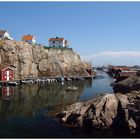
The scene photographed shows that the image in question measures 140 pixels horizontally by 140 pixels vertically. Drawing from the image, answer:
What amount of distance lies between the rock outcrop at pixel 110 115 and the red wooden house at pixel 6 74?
6147 centimetres

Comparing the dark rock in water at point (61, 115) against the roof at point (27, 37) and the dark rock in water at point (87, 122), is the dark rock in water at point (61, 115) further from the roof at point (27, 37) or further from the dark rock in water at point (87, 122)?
the roof at point (27, 37)

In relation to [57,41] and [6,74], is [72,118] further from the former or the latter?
[57,41]

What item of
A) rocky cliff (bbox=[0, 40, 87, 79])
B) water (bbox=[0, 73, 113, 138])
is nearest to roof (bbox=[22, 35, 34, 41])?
rocky cliff (bbox=[0, 40, 87, 79])

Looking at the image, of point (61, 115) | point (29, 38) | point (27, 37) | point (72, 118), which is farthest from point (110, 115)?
point (27, 37)

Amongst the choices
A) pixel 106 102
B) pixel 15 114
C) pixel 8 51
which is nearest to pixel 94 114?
pixel 106 102

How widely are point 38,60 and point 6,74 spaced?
2576 centimetres

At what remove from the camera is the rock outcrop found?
44.6 m

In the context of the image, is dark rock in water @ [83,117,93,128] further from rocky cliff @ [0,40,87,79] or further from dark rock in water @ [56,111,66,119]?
rocky cliff @ [0,40,87,79]

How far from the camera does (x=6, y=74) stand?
10938 centimetres

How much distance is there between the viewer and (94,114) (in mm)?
47156

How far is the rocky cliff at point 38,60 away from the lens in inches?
4636

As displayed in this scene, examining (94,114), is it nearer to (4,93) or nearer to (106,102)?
(106,102)

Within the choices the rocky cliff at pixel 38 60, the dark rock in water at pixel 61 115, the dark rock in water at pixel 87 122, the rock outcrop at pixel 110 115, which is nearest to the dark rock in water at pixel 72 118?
the rock outcrop at pixel 110 115

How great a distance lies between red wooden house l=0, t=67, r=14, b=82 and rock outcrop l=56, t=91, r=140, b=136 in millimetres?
61472
